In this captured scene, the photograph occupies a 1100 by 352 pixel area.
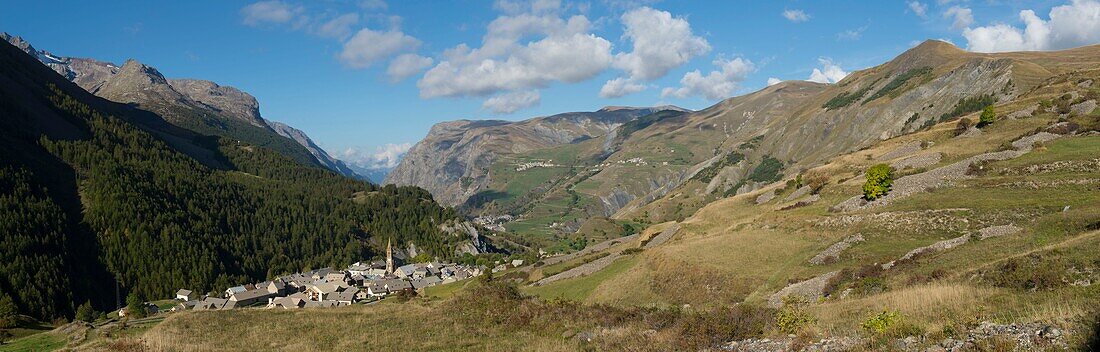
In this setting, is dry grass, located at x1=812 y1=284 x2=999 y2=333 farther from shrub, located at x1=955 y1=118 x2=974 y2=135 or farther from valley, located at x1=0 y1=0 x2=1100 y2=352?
shrub, located at x1=955 y1=118 x2=974 y2=135

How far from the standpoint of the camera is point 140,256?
139375mm

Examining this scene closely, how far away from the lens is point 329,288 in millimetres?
126312

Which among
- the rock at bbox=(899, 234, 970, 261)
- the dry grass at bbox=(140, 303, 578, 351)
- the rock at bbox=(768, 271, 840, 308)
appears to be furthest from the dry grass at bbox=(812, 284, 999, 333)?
the rock at bbox=(899, 234, 970, 261)

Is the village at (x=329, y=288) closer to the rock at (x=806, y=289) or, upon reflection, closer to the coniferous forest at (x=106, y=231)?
the coniferous forest at (x=106, y=231)

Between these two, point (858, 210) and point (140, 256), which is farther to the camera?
point (140, 256)

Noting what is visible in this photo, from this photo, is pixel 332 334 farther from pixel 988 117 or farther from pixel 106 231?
pixel 106 231

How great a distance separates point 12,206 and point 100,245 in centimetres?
1916

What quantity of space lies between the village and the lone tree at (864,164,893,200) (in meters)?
77.1

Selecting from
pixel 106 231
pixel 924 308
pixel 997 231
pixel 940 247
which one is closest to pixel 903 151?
pixel 997 231

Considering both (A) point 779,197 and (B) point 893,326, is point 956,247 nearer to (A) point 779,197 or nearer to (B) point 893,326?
(B) point 893,326

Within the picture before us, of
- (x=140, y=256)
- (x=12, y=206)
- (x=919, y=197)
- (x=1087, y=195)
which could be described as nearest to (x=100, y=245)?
(x=140, y=256)

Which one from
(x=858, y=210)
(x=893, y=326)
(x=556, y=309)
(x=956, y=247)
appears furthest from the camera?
(x=858, y=210)

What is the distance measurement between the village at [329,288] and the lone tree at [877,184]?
253 ft

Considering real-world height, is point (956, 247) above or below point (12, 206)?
below
